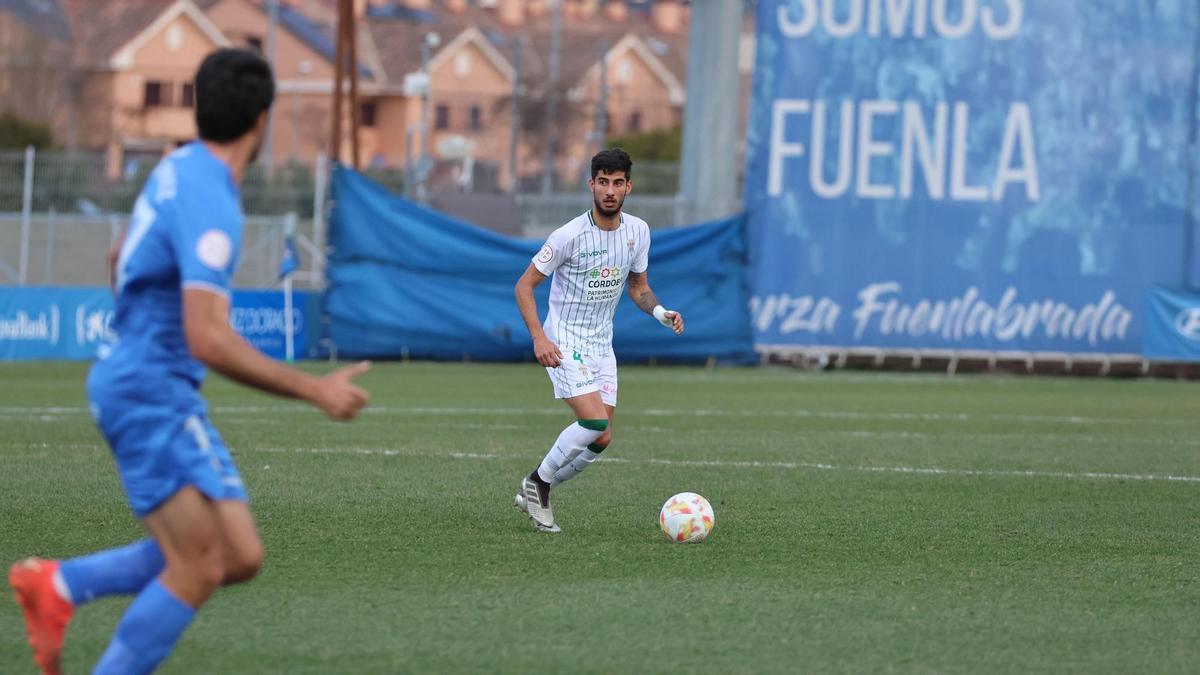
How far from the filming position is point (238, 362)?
4574 millimetres

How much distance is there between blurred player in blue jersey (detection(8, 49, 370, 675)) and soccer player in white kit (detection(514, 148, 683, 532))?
13.4 feet

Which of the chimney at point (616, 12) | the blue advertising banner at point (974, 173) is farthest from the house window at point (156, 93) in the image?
the blue advertising banner at point (974, 173)

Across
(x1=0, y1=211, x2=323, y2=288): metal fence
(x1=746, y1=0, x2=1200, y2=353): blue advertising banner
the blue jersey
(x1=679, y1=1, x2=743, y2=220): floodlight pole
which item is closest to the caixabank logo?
(x1=0, y1=211, x2=323, y2=288): metal fence

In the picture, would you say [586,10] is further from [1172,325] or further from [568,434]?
[568,434]

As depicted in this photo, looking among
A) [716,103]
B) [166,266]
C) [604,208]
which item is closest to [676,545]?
[604,208]

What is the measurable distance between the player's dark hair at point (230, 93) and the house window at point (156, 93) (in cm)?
7508

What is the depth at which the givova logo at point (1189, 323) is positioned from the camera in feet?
73.3

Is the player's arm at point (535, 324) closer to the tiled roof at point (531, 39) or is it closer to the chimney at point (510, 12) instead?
the tiled roof at point (531, 39)

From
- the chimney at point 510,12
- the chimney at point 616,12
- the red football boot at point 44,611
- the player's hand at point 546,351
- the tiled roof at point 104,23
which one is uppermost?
the chimney at point 616,12

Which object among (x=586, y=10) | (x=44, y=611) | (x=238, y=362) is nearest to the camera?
(x=238, y=362)

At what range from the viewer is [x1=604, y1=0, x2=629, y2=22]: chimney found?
370 feet

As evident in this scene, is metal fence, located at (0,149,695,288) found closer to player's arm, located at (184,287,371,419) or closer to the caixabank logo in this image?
the caixabank logo

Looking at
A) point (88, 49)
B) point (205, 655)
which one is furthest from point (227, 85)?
point (88, 49)

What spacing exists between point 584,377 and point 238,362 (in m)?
4.64
